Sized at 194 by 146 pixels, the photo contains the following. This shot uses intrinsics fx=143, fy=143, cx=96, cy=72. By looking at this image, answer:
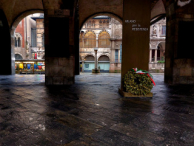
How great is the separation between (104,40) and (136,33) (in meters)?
28.6

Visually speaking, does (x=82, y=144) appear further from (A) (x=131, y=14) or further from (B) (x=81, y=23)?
(B) (x=81, y=23)

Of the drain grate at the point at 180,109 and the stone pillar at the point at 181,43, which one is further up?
the stone pillar at the point at 181,43

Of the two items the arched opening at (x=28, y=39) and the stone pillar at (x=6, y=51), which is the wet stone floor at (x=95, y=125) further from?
the arched opening at (x=28, y=39)

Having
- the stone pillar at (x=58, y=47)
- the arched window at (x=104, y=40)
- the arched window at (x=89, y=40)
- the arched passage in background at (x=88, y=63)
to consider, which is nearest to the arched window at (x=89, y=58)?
the arched passage in background at (x=88, y=63)

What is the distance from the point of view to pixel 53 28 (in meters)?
7.40

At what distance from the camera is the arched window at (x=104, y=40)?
107 ft

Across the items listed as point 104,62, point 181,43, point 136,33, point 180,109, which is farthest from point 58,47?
point 104,62

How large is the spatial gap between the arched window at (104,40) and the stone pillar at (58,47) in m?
25.9

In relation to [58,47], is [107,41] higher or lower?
higher

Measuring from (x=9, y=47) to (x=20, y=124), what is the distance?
43.0 ft

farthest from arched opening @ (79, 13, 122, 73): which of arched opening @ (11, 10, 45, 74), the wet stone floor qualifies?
the wet stone floor

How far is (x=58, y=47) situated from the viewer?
24.5ft

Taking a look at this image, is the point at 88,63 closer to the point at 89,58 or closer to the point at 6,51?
the point at 89,58

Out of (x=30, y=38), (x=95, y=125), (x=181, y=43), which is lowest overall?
(x=95, y=125)
